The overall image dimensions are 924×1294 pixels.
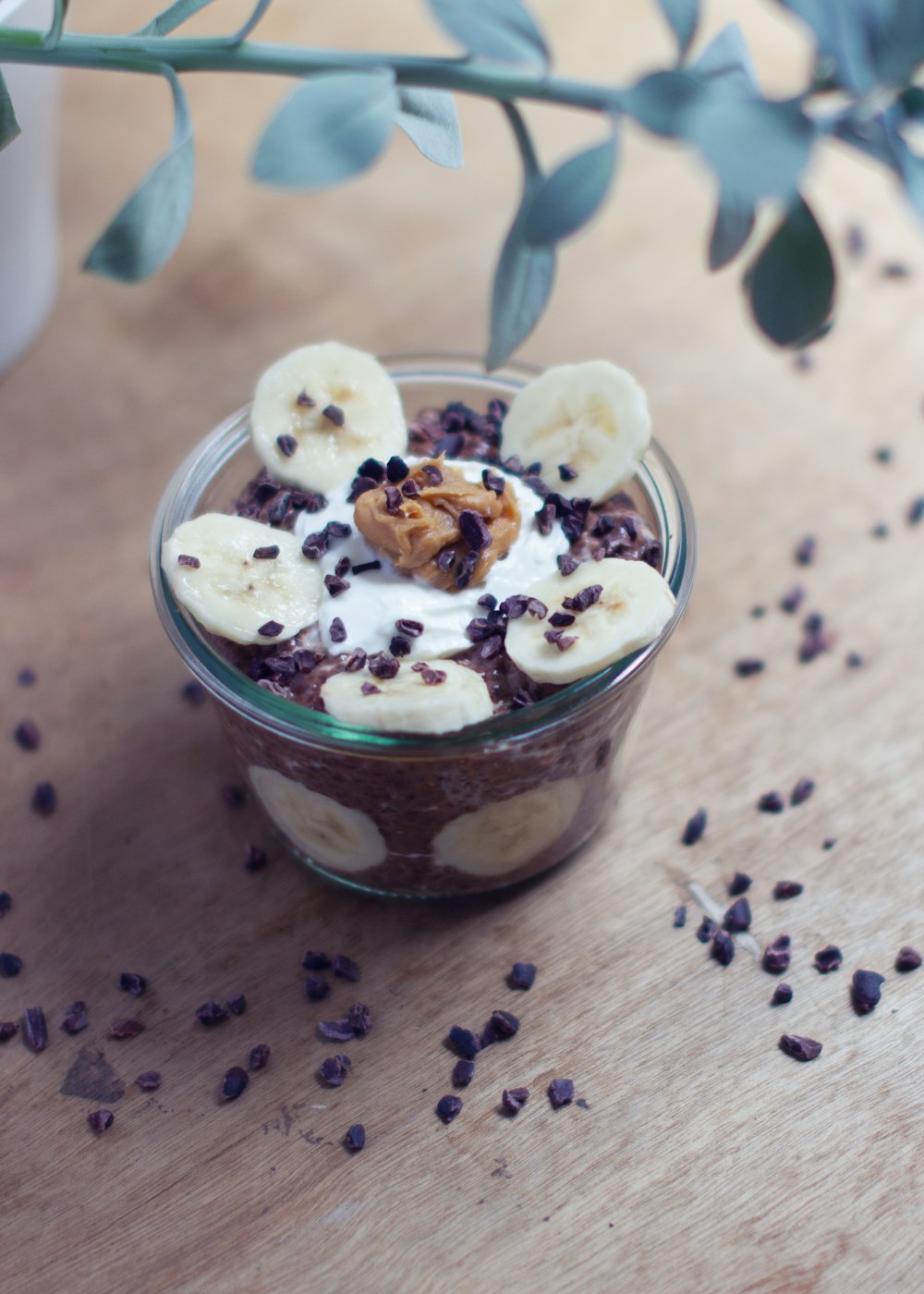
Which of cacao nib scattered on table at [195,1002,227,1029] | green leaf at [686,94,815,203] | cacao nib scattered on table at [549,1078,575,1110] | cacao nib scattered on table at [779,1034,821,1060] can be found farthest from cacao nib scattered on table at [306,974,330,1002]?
green leaf at [686,94,815,203]

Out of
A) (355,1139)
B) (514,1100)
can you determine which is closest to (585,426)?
(514,1100)

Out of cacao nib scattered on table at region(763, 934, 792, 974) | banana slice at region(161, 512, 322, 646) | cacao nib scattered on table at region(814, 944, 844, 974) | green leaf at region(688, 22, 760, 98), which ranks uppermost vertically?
green leaf at region(688, 22, 760, 98)

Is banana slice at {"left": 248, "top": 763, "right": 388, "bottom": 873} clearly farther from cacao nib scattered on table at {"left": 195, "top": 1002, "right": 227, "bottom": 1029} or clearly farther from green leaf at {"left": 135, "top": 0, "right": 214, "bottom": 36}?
green leaf at {"left": 135, "top": 0, "right": 214, "bottom": 36}

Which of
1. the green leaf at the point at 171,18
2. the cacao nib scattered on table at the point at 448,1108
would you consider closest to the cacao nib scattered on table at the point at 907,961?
the cacao nib scattered on table at the point at 448,1108

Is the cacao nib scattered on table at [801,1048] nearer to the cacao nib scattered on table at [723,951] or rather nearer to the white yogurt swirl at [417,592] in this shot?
the cacao nib scattered on table at [723,951]

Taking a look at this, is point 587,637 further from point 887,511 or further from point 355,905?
point 887,511

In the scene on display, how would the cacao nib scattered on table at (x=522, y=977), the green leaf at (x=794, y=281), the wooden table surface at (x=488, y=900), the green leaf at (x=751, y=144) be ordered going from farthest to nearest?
the cacao nib scattered on table at (x=522, y=977)
the wooden table surface at (x=488, y=900)
the green leaf at (x=794, y=281)
the green leaf at (x=751, y=144)
